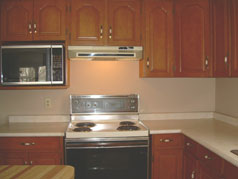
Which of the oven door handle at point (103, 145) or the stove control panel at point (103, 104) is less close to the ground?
the stove control panel at point (103, 104)

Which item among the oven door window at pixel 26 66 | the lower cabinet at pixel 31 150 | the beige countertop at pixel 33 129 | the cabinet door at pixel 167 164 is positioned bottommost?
the cabinet door at pixel 167 164

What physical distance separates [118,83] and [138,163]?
3.39ft

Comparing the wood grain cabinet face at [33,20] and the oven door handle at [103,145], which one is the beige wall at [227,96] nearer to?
the oven door handle at [103,145]

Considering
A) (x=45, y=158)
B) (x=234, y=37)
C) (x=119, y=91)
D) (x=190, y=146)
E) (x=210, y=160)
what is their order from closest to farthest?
(x=210, y=160), (x=234, y=37), (x=190, y=146), (x=45, y=158), (x=119, y=91)

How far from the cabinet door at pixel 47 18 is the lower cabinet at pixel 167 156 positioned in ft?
5.11

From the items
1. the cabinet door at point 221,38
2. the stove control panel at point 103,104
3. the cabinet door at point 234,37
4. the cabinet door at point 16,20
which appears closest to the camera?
the cabinet door at point 234,37

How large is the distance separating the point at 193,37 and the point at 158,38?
15.5 inches

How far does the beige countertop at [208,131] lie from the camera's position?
166 centimetres

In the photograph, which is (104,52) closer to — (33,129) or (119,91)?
(119,91)

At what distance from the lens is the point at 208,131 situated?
2225mm

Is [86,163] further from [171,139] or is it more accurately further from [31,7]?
[31,7]

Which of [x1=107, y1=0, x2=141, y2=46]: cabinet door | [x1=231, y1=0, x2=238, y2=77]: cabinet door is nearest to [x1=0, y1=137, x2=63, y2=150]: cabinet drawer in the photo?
[x1=107, y1=0, x2=141, y2=46]: cabinet door

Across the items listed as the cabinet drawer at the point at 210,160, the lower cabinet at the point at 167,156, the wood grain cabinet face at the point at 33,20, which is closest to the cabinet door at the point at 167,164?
the lower cabinet at the point at 167,156

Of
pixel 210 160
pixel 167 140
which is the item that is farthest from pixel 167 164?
pixel 210 160
